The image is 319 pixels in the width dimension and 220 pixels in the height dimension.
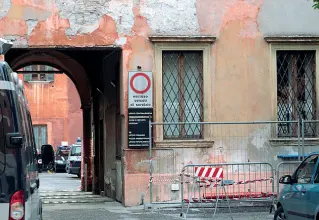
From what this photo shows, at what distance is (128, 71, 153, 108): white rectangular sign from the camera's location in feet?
58.6

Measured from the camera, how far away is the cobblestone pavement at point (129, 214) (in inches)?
623

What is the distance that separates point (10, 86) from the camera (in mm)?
8273

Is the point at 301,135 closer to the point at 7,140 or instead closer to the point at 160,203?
the point at 160,203

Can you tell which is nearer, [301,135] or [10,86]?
[10,86]

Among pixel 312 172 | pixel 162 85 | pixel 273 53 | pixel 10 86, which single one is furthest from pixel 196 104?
pixel 10 86

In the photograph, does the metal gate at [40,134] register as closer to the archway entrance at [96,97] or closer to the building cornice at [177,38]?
the archway entrance at [96,97]

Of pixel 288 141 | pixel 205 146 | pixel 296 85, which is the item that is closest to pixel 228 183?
pixel 205 146

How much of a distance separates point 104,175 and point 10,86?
50.5ft

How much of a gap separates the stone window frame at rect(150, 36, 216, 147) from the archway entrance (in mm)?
1081

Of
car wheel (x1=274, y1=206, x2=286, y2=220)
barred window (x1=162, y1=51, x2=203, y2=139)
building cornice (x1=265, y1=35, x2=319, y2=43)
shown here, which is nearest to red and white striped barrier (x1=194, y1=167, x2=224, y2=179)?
barred window (x1=162, y1=51, x2=203, y2=139)

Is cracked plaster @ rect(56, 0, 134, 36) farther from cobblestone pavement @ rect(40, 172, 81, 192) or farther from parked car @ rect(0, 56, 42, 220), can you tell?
cobblestone pavement @ rect(40, 172, 81, 192)

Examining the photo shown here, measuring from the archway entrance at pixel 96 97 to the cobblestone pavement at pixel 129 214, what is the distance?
8.54 ft

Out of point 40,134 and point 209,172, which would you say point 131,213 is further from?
point 40,134

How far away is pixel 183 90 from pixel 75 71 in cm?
813
